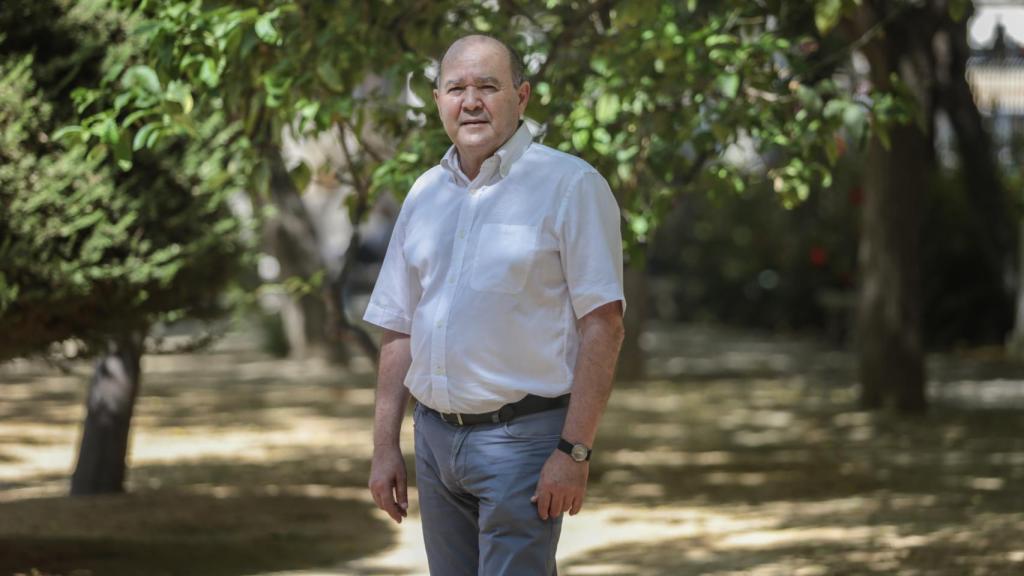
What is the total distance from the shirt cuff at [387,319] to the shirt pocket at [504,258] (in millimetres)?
350

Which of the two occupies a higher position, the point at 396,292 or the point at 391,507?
the point at 396,292

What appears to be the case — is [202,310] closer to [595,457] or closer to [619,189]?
[619,189]

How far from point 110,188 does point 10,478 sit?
4207mm

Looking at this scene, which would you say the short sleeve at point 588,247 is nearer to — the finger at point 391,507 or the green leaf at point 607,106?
the finger at point 391,507

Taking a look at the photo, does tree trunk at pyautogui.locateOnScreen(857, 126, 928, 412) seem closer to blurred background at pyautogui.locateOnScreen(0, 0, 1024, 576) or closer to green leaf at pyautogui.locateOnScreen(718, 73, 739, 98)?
blurred background at pyautogui.locateOnScreen(0, 0, 1024, 576)

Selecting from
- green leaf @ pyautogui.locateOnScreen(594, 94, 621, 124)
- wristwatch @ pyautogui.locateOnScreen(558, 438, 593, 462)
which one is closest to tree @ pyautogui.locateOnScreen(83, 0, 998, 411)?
green leaf @ pyautogui.locateOnScreen(594, 94, 621, 124)

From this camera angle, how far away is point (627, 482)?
10555 millimetres

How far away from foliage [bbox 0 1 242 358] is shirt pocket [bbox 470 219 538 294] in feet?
9.19

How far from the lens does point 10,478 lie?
1039 cm

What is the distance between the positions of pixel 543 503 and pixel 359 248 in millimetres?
6499

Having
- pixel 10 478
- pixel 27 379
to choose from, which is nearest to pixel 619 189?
pixel 10 478

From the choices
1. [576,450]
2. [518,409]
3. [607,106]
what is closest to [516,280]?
[518,409]

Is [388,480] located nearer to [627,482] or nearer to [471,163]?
→ [471,163]

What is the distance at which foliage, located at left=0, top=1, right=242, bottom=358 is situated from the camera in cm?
652
